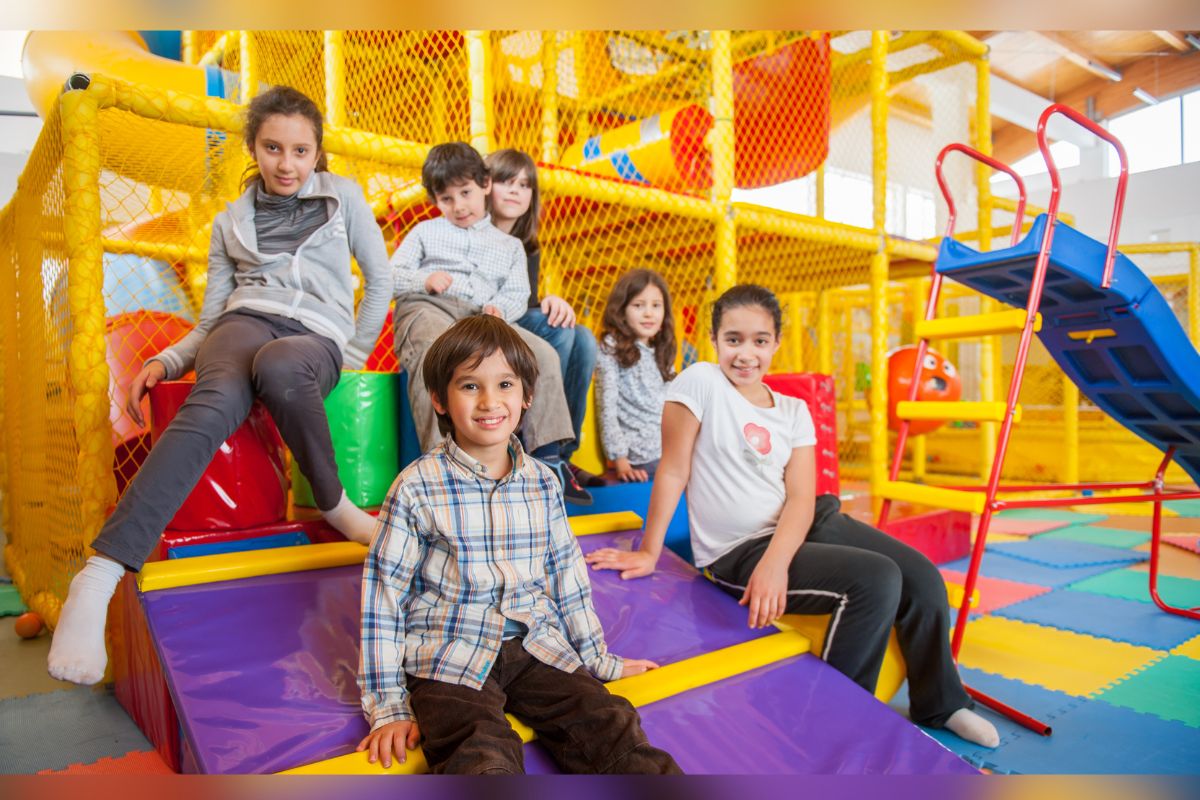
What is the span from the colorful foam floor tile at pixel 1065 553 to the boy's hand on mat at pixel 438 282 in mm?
2797

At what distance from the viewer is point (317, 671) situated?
141 centimetres

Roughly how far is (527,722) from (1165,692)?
5.73 feet

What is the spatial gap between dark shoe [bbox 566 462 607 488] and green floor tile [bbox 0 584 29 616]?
1954 mm

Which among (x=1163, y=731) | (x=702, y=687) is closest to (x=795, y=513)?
(x=702, y=687)

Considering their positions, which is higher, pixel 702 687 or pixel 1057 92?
pixel 1057 92

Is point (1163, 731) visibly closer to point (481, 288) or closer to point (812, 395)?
point (812, 395)

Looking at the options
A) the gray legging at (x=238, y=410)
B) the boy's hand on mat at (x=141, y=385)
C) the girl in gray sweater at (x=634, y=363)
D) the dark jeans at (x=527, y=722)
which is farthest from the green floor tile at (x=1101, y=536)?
the boy's hand on mat at (x=141, y=385)

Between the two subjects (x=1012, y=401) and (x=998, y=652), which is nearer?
(x=1012, y=401)

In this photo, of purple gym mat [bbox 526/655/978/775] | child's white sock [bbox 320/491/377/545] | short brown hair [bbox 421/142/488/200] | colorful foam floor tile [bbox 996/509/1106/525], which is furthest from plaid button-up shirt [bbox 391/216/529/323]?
colorful foam floor tile [bbox 996/509/1106/525]

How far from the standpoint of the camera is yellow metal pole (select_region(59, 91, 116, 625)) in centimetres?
183

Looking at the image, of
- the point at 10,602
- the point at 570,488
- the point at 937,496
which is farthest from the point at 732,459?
the point at 10,602

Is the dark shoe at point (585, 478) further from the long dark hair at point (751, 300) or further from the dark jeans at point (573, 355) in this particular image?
the long dark hair at point (751, 300)

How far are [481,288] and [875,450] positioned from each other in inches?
87.1

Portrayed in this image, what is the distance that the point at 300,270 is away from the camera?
6.77 ft
